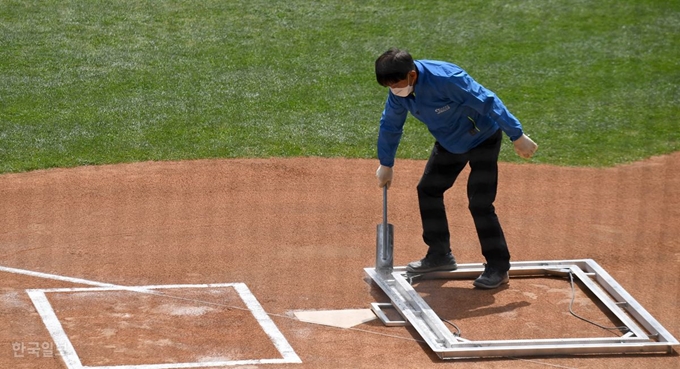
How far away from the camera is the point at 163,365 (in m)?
5.43

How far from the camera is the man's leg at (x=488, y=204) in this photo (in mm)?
6559

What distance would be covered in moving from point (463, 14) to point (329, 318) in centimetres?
830

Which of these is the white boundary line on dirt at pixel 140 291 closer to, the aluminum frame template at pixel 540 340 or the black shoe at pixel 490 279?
the aluminum frame template at pixel 540 340

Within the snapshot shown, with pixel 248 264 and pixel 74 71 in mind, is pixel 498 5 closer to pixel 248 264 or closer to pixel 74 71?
pixel 74 71

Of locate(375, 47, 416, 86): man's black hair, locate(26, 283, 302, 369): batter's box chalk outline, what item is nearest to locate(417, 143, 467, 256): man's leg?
locate(375, 47, 416, 86): man's black hair

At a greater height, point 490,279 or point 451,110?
point 451,110

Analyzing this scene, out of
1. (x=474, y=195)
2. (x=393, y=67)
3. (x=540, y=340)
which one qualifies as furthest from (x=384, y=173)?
(x=540, y=340)

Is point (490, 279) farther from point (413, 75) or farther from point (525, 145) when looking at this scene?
point (413, 75)

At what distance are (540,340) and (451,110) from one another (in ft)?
5.09

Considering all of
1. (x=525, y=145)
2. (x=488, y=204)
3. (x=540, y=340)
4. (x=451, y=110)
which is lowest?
(x=540, y=340)

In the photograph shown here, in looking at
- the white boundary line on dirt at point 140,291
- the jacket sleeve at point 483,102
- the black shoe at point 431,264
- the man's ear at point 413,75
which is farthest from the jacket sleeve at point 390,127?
the white boundary line on dirt at point 140,291

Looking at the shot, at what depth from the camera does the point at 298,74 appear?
11828 mm

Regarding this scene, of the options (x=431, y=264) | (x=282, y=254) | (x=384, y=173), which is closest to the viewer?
(x=384, y=173)

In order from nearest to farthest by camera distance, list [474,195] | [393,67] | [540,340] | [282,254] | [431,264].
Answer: [540,340]
[393,67]
[474,195]
[431,264]
[282,254]
